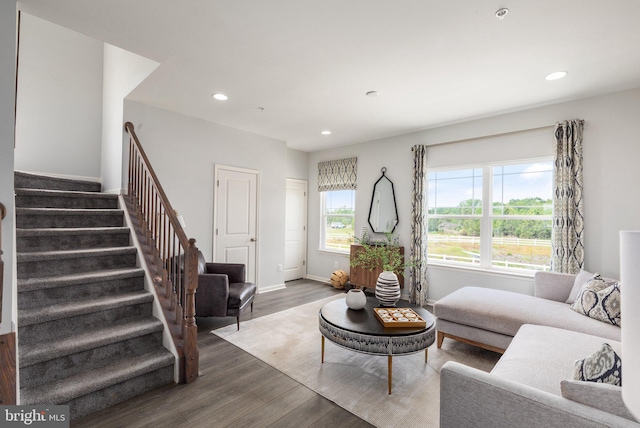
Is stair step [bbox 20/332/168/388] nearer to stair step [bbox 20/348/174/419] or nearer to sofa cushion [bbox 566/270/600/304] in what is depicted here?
stair step [bbox 20/348/174/419]

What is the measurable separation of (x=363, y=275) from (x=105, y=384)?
3.79m

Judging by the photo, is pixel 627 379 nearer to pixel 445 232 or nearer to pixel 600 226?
Answer: pixel 600 226

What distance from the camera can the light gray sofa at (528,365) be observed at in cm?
122

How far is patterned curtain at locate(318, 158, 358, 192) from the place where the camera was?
573 centimetres

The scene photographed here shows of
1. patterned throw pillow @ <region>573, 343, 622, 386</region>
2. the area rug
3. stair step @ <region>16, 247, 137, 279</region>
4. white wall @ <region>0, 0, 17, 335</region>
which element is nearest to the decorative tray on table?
the area rug

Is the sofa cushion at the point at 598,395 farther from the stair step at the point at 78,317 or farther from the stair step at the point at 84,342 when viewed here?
the stair step at the point at 78,317

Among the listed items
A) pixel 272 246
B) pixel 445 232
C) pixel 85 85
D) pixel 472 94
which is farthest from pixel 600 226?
pixel 85 85

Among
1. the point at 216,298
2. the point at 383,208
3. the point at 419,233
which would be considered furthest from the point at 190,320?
the point at 383,208

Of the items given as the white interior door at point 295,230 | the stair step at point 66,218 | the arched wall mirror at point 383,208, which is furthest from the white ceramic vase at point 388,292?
the white interior door at point 295,230

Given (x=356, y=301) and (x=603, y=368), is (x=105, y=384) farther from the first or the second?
(x=603, y=368)

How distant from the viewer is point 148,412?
2057 mm

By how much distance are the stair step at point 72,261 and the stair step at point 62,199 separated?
0.89m

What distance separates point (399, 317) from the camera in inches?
100

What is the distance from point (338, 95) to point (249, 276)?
3.18m
